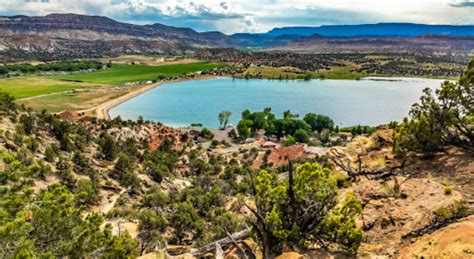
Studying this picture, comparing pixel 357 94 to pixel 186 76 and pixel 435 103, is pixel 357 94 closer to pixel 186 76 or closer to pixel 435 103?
pixel 186 76

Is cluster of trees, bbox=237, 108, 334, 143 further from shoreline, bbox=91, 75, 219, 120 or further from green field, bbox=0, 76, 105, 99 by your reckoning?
green field, bbox=0, 76, 105, 99

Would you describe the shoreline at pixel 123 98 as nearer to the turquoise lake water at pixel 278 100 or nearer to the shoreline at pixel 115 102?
the shoreline at pixel 115 102

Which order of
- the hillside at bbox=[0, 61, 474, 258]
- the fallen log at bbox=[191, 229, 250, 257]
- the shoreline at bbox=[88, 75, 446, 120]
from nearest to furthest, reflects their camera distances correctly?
1. the hillside at bbox=[0, 61, 474, 258]
2. the fallen log at bbox=[191, 229, 250, 257]
3. the shoreline at bbox=[88, 75, 446, 120]

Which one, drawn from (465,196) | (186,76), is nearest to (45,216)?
(465,196)

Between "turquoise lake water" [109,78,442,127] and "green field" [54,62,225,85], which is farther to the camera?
"green field" [54,62,225,85]

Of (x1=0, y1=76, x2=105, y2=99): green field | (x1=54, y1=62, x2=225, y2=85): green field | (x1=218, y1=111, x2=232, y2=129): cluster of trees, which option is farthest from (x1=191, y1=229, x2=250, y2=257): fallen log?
(x1=54, y1=62, x2=225, y2=85): green field

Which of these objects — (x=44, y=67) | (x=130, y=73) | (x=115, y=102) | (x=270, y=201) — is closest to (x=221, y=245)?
(x=270, y=201)
